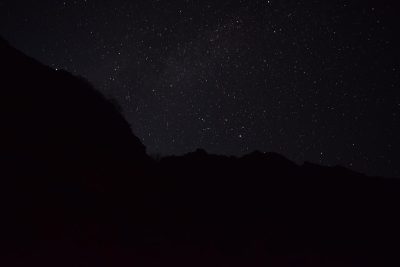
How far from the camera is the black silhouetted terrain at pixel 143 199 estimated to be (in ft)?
50.8

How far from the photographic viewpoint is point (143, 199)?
19.3 metres

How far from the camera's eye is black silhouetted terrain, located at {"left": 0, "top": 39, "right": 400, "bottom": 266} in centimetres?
1547

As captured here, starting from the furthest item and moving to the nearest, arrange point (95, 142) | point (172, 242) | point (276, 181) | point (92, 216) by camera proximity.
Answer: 1. point (276, 181)
2. point (95, 142)
3. point (172, 242)
4. point (92, 216)

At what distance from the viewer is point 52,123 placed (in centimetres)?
1867

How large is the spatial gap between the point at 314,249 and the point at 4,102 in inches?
644

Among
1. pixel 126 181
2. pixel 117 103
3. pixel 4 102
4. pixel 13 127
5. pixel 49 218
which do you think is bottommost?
pixel 49 218

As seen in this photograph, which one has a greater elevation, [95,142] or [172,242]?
[95,142]

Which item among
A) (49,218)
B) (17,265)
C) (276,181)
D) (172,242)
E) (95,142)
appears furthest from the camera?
(276,181)

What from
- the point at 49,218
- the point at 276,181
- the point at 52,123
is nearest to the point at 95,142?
the point at 52,123

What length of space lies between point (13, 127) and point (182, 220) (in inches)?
359

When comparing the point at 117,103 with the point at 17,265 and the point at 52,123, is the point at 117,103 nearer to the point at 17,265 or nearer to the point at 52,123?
the point at 52,123

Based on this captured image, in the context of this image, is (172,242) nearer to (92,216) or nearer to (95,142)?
(92,216)

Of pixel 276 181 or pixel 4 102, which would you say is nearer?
pixel 4 102

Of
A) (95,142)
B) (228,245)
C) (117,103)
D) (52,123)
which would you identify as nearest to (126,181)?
(95,142)
